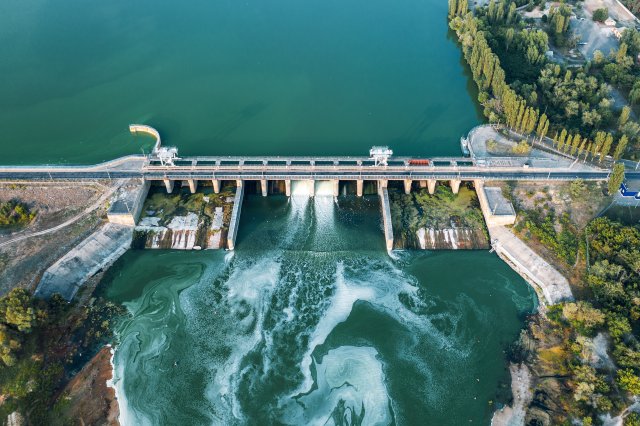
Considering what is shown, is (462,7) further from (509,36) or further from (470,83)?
(470,83)

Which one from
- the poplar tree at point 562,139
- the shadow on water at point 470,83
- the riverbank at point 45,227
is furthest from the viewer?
the shadow on water at point 470,83

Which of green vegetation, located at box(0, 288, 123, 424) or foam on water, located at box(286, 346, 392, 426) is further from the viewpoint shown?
green vegetation, located at box(0, 288, 123, 424)

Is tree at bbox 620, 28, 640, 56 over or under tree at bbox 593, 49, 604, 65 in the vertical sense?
over

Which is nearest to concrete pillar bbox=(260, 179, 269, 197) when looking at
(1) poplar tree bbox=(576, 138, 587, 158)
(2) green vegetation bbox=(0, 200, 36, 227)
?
(2) green vegetation bbox=(0, 200, 36, 227)

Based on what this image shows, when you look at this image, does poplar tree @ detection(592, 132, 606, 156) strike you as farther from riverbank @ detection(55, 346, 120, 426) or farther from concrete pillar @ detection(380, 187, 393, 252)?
riverbank @ detection(55, 346, 120, 426)

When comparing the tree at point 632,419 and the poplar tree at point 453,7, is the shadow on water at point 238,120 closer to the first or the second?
the poplar tree at point 453,7

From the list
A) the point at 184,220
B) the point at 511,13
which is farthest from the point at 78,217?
the point at 511,13

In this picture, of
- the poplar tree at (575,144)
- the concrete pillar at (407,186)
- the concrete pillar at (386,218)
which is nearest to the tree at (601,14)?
the poplar tree at (575,144)
